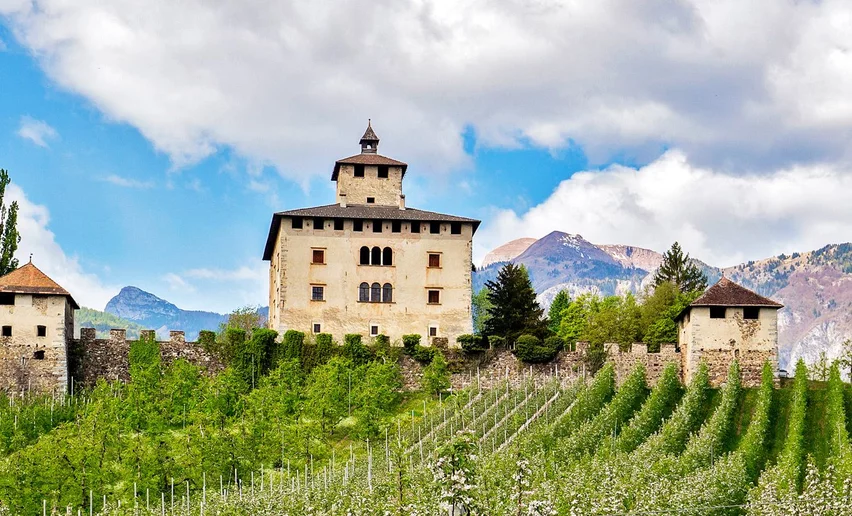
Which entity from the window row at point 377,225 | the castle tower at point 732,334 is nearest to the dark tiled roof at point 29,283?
the window row at point 377,225

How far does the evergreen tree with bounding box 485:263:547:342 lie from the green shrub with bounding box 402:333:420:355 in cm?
497

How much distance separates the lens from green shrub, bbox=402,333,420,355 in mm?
61969

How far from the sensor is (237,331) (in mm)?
61781

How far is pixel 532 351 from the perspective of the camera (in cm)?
6125

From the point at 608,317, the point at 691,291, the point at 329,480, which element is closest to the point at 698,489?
the point at 329,480

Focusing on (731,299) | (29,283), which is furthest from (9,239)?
(731,299)

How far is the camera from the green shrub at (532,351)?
6103 cm

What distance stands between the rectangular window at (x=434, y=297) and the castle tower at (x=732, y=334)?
13.2 m

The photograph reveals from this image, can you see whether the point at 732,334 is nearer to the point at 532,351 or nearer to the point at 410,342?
the point at 532,351

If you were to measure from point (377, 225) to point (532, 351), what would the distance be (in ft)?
35.7

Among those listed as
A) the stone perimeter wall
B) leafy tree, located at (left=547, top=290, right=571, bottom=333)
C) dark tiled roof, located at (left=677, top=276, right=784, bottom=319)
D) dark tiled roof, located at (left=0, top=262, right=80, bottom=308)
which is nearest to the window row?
the stone perimeter wall

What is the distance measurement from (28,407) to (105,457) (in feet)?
38.7

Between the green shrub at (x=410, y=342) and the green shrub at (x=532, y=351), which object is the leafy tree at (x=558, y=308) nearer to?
the green shrub at (x=532, y=351)

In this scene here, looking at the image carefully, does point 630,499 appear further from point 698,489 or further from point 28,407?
point 28,407
